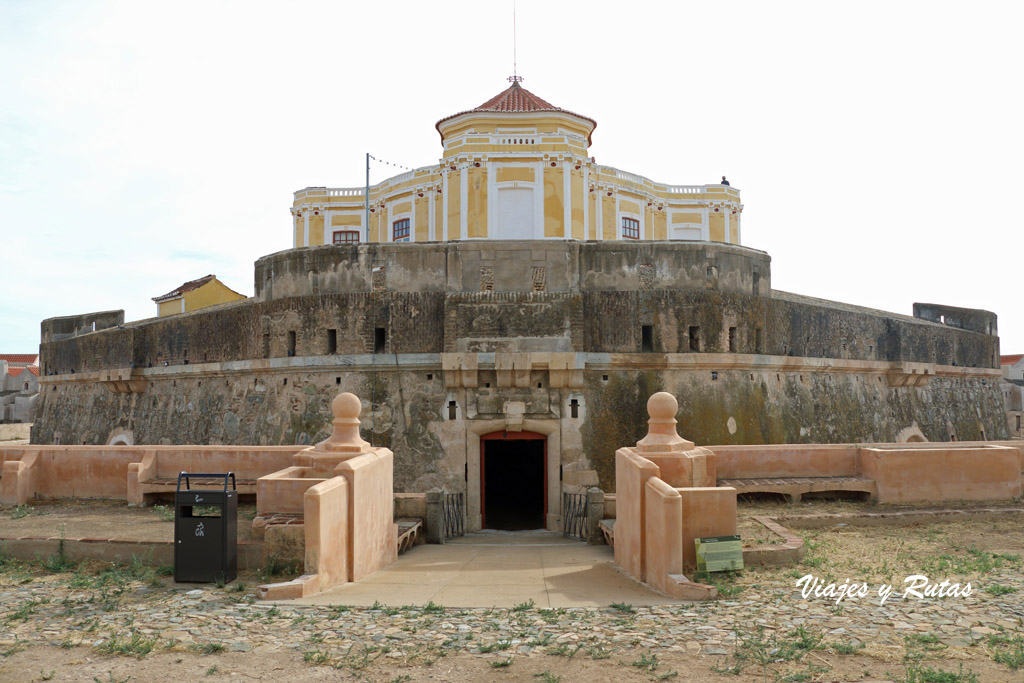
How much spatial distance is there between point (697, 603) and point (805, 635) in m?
1.17

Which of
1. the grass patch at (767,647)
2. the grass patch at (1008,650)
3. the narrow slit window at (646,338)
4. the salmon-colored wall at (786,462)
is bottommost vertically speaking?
the grass patch at (767,647)

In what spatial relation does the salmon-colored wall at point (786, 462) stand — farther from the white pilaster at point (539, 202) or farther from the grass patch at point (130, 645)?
the white pilaster at point (539, 202)

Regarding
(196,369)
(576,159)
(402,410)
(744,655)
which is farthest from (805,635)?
(576,159)

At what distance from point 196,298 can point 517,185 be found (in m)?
12.2

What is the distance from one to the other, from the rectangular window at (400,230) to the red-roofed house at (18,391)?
25110 mm

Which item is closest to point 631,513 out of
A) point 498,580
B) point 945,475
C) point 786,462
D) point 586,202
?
point 498,580

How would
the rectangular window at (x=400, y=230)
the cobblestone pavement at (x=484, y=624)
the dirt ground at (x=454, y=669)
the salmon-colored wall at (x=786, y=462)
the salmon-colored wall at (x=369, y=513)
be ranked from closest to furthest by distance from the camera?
the dirt ground at (x=454, y=669), the cobblestone pavement at (x=484, y=624), the salmon-colored wall at (x=369, y=513), the salmon-colored wall at (x=786, y=462), the rectangular window at (x=400, y=230)

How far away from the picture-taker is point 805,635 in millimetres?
5258

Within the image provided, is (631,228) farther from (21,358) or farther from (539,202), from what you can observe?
(21,358)

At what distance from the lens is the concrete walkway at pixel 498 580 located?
652 cm

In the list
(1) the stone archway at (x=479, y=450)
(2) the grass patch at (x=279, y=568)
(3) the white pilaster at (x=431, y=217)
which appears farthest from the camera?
(3) the white pilaster at (x=431, y=217)

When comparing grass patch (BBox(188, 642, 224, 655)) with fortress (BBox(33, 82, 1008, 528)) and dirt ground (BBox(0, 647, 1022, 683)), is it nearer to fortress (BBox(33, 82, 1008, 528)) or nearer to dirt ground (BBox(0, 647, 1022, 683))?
dirt ground (BBox(0, 647, 1022, 683))

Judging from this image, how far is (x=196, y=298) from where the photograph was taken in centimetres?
2667

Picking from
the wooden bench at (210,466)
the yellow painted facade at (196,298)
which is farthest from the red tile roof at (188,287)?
the wooden bench at (210,466)
